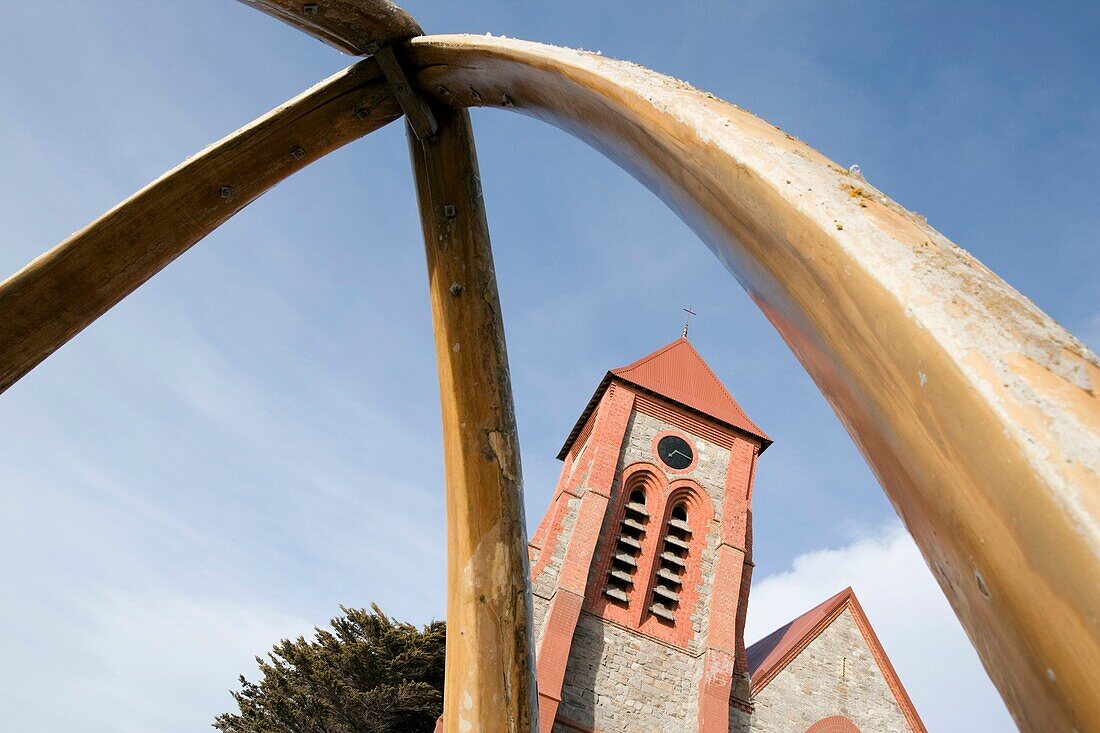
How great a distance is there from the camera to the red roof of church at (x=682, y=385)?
1872 cm

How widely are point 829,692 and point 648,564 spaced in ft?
16.2

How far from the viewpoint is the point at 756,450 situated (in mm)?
18734

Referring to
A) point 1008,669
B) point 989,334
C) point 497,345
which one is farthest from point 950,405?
point 497,345

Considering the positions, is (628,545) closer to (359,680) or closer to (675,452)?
(675,452)

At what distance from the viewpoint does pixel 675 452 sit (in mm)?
17969

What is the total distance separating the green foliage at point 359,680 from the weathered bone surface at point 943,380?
22.4 m

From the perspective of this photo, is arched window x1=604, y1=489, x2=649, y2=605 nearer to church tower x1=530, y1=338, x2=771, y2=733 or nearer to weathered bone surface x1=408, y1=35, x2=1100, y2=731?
church tower x1=530, y1=338, x2=771, y2=733

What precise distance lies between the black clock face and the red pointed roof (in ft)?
15.5

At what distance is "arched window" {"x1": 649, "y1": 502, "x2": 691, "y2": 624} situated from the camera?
15531mm

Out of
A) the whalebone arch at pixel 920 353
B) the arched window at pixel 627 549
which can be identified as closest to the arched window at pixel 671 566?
the arched window at pixel 627 549

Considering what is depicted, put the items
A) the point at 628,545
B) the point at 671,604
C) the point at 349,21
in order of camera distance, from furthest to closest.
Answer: the point at 628,545
the point at 671,604
the point at 349,21

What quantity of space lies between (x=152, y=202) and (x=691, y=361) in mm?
20326

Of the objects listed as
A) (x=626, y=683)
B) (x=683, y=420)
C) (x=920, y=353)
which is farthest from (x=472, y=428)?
(x=683, y=420)

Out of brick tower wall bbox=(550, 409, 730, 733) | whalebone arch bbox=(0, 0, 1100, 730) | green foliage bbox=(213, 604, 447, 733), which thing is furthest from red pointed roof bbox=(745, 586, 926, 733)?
whalebone arch bbox=(0, 0, 1100, 730)
